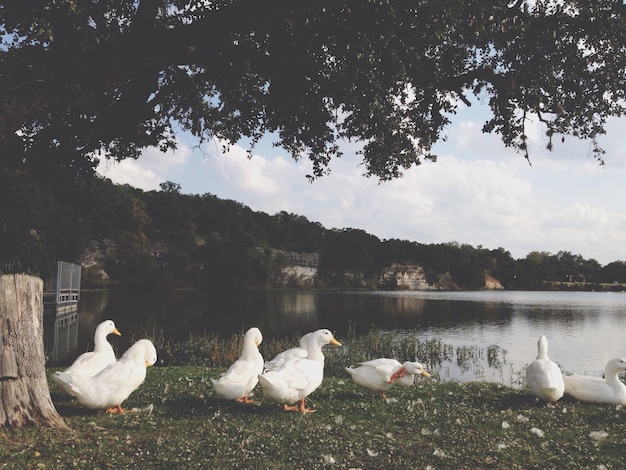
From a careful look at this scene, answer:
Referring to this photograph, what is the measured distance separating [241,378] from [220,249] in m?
106

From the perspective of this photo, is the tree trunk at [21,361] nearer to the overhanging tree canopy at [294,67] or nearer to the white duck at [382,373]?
the overhanging tree canopy at [294,67]

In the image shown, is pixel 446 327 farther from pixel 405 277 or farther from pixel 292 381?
pixel 405 277

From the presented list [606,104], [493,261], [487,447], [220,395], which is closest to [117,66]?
[220,395]

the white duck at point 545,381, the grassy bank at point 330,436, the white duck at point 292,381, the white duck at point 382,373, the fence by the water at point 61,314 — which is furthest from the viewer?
the fence by the water at point 61,314

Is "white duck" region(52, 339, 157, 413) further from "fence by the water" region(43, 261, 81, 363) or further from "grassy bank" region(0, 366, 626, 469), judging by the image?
"fence by the water" region(43, 261, 81, 363)

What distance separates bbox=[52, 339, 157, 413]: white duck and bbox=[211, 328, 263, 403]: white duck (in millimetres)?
1483

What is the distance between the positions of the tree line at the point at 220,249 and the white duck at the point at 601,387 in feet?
136

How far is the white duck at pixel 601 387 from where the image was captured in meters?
11.2

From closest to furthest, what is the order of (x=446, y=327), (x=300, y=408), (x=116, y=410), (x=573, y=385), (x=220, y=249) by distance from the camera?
(x=116, y=410) → (x=300, y=408) → (x=573, y=385) → (x=446, y=327) → (x=220, y=249)

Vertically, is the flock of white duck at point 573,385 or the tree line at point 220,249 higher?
the tree line at point 220,249

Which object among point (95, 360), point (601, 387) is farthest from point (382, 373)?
point (95, 360)

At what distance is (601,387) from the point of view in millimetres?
11336

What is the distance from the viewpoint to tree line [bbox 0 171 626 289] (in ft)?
313

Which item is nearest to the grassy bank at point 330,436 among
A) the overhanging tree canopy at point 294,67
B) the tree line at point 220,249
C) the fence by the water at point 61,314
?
the overhanging tree canopy at point 294,67
